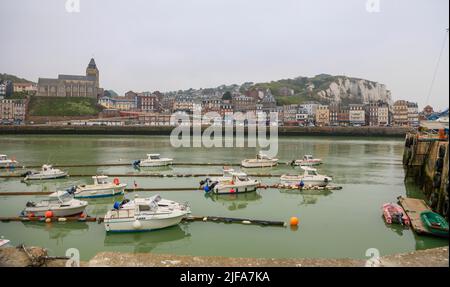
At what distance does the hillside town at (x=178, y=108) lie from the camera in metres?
120

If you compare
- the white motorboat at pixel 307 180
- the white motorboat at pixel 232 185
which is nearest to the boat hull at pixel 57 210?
the white motorboat at pixel 232 185

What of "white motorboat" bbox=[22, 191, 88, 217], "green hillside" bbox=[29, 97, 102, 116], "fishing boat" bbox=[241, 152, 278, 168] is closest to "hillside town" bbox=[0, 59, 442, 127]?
"green hillside" bbox=[29, 97, 102, 116]

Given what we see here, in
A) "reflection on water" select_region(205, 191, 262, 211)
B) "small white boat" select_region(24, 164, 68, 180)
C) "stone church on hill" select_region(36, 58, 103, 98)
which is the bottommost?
"reflection on water" select_region(205, 191, 262, 211)

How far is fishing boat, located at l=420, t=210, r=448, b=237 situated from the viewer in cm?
1430

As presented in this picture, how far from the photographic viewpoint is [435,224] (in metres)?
14.6

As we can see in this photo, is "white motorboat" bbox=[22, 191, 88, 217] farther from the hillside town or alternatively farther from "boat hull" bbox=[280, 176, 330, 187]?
the hillside town

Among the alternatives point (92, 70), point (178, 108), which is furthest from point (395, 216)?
point (92, 70)

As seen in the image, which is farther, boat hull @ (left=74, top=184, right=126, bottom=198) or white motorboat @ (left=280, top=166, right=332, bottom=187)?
white motorboat @ (left=280, top=166, right=332, bottom=187)

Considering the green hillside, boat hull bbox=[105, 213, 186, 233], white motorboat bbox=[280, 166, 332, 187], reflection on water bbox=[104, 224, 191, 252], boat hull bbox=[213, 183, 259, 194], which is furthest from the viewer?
the green hillside

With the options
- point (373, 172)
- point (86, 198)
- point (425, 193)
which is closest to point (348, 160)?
point (373, 172)

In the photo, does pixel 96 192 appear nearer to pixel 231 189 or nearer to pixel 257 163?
pixel 231 189

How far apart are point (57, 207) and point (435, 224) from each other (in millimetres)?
16168

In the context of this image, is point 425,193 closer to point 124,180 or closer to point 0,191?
point 124,180

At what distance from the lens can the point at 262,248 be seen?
43.9 feet
